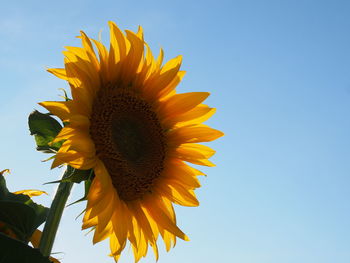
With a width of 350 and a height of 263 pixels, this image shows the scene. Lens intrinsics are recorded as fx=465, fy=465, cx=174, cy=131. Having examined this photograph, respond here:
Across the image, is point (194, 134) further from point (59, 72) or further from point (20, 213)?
point (20, 213)


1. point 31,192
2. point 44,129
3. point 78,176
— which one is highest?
point 44,129

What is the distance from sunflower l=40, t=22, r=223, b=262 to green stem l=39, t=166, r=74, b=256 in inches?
5.4

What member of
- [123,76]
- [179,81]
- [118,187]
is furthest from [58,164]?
[179,81]

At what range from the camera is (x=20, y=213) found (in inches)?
98.3

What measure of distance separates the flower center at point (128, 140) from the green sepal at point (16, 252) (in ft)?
2.69

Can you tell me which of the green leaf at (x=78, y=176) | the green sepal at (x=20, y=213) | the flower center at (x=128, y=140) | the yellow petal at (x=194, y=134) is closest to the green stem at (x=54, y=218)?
the green leaf at (x=78, y=176)

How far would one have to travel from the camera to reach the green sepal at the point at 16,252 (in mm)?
2188

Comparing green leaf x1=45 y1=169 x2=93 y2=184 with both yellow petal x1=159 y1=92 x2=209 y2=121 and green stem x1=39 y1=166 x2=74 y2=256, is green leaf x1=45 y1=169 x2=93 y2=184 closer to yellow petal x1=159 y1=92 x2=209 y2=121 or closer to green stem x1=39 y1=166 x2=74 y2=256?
green stem x1=39 y1=166 x2=74 y2=256

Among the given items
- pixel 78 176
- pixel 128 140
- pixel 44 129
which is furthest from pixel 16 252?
pixel 128 140

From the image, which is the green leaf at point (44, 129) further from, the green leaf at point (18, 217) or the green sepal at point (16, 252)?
the green sepal at point (16, 252)

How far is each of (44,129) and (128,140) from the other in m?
0.95

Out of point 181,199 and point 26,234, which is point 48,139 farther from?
point 181,199

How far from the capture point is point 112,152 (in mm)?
3033

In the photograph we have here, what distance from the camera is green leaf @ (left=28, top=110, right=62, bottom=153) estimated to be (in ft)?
8.70
